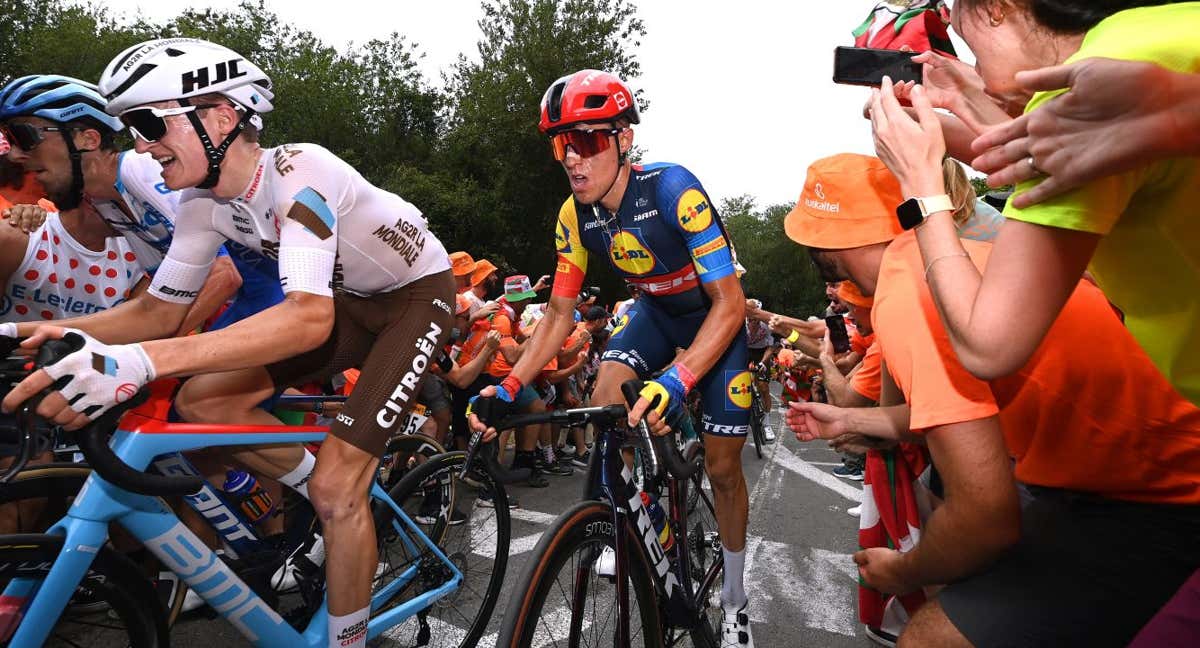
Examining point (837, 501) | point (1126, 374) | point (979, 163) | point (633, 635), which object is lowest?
point (837, 501)

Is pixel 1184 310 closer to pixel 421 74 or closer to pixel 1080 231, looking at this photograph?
pixel 1080 231

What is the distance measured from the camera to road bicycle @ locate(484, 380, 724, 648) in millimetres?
2055

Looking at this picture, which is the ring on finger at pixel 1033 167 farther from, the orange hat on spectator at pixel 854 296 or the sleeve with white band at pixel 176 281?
the sleeve with white band at pixel 176 281

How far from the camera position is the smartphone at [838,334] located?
13.5 ft

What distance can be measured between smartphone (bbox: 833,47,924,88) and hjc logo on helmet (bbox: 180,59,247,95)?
206cm

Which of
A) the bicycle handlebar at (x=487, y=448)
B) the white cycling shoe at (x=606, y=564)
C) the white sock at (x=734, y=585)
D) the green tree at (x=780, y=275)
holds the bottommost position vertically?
the green tree at (x=780, y=275)

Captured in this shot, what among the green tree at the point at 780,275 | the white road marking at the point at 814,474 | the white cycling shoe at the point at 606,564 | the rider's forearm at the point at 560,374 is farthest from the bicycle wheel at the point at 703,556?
the green tree at the point at 780,275

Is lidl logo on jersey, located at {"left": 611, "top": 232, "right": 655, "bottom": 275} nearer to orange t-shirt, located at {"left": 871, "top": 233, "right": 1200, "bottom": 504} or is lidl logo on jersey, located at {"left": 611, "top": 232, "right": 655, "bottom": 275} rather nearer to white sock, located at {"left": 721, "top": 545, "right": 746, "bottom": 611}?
white sock, located at {"left": 721, "top": 545, "right": 746, "bottom": 611}

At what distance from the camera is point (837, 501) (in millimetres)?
6934

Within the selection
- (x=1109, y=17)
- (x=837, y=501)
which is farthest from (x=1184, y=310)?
(x=837, y=501)

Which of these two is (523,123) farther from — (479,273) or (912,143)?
(912,143)

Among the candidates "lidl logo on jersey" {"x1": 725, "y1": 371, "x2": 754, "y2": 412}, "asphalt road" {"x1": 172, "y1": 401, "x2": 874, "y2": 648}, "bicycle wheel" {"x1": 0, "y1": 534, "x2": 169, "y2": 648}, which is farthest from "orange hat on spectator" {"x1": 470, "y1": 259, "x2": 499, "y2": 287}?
"bicycle wheel" {"x1": 0, "y1": 534, "x2": 169, "y2": 648}

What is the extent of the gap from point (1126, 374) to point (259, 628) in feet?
9.02

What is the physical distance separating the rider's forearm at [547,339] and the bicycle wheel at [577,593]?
98 cm
